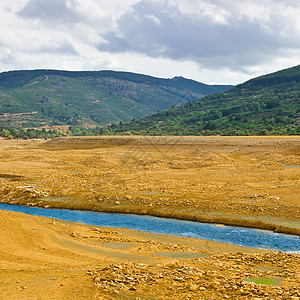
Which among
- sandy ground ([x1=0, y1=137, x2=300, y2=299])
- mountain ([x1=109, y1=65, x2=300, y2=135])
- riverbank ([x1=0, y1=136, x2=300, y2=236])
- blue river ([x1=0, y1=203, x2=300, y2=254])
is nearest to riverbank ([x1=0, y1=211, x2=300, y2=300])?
sandy ground ([x1=0, y1=137, x2=300, y2=299])

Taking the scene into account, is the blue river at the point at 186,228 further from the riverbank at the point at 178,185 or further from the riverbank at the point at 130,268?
the riverbank at the point at 130,268

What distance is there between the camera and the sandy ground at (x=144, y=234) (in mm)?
8508

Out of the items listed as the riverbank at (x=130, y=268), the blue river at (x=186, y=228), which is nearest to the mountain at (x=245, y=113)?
the blue river at (x=186, y=228)

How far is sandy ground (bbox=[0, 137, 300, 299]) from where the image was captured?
8508 mm

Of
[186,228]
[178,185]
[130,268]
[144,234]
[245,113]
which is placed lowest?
[144,234]

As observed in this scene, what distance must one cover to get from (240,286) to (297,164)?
26.4 meters

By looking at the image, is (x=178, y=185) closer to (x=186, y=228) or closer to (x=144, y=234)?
(x=186, y=228)

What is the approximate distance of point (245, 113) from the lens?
275 feet

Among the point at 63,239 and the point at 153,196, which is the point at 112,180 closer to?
the point at 153,196

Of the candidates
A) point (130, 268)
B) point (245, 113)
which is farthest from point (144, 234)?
point (245, 113)

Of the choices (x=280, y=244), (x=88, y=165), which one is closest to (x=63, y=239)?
(x=280, y=244)

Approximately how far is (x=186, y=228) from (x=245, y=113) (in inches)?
2859

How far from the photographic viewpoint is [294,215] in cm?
1689

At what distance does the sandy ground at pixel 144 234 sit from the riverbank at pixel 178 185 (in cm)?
8
